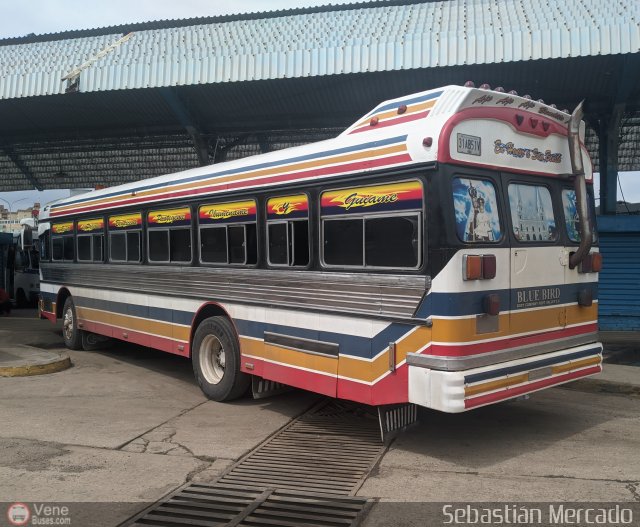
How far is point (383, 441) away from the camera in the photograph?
19.9 feet

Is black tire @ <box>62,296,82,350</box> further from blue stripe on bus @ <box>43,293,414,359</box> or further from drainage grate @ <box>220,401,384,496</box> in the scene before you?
drainage grate @ <box>220,401,384,496</box>

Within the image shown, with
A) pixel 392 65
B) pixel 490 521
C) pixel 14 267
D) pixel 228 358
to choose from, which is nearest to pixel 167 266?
pixel 228 358

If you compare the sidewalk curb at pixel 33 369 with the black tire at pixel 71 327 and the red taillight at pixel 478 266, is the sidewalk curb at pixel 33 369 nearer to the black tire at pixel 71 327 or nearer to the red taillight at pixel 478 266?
the black tire at pixel 71 327

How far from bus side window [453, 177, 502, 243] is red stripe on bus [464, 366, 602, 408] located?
1292mm

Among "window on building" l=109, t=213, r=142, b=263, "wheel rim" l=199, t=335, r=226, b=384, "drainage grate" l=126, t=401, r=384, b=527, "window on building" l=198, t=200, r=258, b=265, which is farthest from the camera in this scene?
"window on building" l=109, t=213, r=142, b=263

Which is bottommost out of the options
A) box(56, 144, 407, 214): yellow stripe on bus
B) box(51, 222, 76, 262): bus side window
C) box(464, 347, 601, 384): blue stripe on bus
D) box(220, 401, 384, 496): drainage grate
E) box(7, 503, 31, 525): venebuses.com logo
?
box(220, 401, 384, 496): drainage grate

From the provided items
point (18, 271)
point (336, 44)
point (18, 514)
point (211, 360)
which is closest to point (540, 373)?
point (211, 360)

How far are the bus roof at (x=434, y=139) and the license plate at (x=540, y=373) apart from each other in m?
1.82

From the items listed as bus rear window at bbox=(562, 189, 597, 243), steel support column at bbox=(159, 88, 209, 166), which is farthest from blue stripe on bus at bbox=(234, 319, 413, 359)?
steel support column at bbox=(159, 88, 209, 166)

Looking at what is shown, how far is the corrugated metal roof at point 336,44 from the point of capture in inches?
478

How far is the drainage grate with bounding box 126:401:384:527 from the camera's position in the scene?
4.54m

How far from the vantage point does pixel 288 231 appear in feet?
22.2

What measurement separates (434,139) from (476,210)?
72 cm

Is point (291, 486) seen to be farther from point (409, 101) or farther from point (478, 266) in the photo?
point (409, 101)
